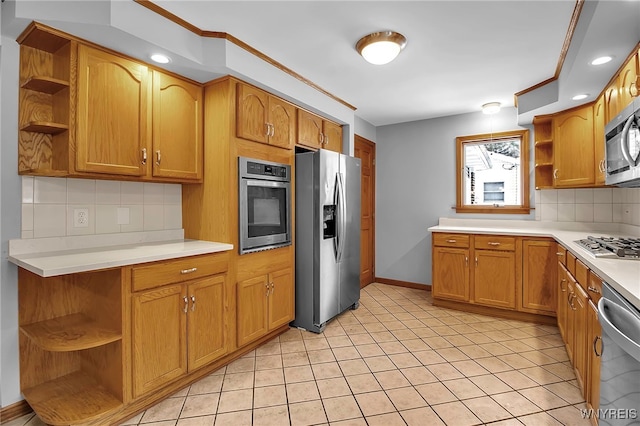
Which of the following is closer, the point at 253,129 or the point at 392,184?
the point at 253,129

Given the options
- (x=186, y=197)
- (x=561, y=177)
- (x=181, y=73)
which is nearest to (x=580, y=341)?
(x=561, y=177)

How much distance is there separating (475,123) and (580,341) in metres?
2.94

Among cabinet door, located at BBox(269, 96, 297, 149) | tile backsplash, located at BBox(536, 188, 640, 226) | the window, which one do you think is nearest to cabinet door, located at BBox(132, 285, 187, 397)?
cabinet door, located at BBox(269, 96, 297, 149)

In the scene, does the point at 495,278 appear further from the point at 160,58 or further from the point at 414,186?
the point at 160,58

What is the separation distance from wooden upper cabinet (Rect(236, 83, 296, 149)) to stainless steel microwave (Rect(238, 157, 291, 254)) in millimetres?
211

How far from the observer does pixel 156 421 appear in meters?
1.82

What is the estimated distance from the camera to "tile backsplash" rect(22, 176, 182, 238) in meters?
1.96

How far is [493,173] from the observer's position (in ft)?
13.4

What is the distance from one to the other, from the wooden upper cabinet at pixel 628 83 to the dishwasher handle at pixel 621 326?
59.9 inches

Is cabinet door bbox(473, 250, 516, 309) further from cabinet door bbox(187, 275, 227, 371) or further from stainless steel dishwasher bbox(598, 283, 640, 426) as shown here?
cabinet door bbox(187, 275, 227, 371)

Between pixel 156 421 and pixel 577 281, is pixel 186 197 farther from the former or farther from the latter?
pixel 577 281

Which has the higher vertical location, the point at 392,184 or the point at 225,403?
the point at 392,184

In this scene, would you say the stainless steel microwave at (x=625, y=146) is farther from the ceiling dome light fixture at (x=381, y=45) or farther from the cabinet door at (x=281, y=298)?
the cabinet door at (x=281, y=298)

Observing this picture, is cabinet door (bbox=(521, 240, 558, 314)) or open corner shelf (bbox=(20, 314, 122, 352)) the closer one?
open corner shelf (bbox=(20, 314, 122, 352))
